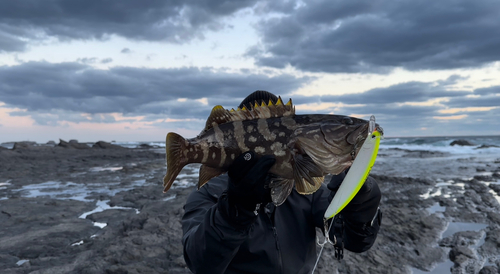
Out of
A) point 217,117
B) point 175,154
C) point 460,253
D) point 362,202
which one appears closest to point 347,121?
point 362,202

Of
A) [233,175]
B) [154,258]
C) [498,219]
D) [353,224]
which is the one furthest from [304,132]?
[498,219]

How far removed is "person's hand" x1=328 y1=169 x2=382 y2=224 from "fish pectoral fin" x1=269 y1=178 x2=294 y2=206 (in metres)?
0.61

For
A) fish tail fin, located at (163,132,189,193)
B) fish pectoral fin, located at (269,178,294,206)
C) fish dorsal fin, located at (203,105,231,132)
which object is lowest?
fish pectoral fin, located at (269,178,294,206)

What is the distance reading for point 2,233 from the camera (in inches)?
262

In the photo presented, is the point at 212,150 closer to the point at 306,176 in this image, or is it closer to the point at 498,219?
the point at 306,176

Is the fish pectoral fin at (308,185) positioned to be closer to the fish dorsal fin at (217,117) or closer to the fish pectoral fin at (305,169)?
the fish pectoral fin at (305,169)

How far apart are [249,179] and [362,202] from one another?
1.28 m

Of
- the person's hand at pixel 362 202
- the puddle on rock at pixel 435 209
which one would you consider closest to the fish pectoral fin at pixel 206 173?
the person's hand at pixel 362 202

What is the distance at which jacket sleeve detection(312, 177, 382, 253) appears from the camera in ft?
10.9

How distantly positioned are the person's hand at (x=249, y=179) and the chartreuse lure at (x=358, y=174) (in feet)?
2.51

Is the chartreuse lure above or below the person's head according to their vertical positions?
below

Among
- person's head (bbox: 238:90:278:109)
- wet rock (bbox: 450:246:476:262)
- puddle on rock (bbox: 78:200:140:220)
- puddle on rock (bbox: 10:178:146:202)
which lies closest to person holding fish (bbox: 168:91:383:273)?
person's head (bbox: 238:90:278:109)

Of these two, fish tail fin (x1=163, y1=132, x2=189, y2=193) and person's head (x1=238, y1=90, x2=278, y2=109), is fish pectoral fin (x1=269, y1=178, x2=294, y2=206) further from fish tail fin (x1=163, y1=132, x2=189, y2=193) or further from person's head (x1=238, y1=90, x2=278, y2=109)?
person's head (x1=238, y1=90, x2=278, y2=109)

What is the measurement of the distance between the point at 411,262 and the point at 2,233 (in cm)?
834
